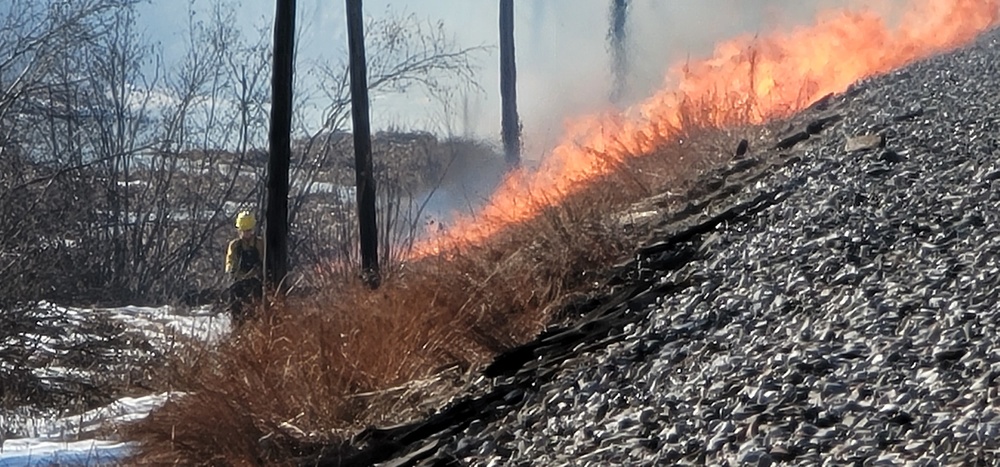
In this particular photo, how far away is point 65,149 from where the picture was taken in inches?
1259

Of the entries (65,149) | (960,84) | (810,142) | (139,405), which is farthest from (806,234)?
(65,149)

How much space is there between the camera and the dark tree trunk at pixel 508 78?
31828mm

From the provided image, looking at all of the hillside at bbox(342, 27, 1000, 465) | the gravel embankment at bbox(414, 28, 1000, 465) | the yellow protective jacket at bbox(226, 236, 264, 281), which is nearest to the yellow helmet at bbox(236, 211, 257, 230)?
the yellow protective jacket at bbox(226, 236, 264, 281)

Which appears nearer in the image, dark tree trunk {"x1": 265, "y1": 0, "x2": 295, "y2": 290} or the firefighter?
dark tree trunk {"x1": 265, "y1": 0, "x2": 295, "y2": 290}

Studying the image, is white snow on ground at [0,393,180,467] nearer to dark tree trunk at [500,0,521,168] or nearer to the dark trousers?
the dark trousers

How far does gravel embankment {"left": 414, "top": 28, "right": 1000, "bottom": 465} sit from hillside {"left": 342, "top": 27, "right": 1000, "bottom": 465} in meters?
0.01

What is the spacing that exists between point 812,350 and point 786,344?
0.94 feet

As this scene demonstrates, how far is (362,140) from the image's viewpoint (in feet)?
56.3

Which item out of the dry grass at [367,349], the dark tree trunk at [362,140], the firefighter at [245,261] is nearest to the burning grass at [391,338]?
the dry grass at [367,349]

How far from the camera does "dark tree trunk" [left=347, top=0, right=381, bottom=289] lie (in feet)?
53.8

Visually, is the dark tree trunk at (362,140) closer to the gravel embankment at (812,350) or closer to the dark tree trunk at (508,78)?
the gravel embankment at (812,350)

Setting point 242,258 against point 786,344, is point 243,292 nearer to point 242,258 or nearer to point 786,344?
point 242,258

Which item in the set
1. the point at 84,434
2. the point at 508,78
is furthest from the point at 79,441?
the point at 508,78

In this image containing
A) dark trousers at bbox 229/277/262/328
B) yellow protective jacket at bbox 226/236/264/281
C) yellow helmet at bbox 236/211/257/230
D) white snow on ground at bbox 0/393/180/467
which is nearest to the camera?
white snow on ground at bbox 0/393/180/467
